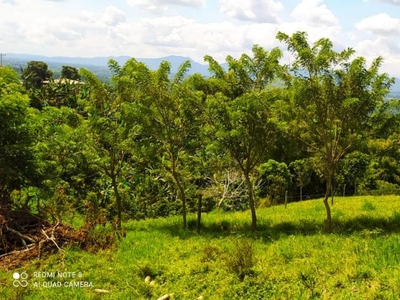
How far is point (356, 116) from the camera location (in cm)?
1322

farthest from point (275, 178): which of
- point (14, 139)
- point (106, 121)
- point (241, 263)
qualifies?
point (241, 263)

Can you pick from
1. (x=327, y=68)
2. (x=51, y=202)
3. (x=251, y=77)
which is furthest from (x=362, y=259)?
(x=51, y=202)

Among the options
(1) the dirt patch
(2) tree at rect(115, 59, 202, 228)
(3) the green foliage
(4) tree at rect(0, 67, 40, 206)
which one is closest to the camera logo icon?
(1) the dirt patch

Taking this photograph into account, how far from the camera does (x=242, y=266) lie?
9.74 metres

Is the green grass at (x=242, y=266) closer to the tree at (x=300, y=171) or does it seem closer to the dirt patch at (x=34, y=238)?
the dirt patch at (x=34, y=238)

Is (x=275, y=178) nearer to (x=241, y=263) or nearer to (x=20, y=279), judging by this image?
(x=241, y=263)

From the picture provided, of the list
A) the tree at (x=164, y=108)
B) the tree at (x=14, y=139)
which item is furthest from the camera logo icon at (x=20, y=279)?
the tree at (x=164, y=108)

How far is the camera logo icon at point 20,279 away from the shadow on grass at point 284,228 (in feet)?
17.2

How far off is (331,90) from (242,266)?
21.5 feet

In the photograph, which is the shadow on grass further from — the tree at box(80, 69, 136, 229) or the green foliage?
the green foliage

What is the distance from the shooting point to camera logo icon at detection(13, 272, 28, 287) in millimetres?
9664

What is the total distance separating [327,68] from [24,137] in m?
10.1

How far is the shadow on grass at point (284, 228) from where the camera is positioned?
13227 millimetres

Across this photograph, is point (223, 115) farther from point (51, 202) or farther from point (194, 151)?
point (51, 202)
